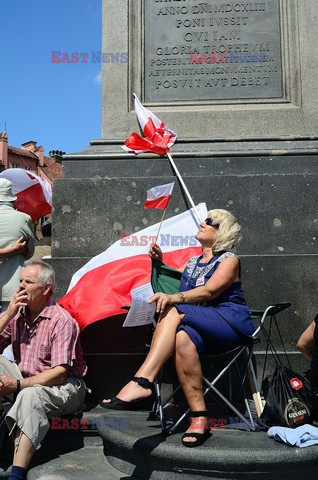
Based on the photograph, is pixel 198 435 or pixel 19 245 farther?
pixel 19 245

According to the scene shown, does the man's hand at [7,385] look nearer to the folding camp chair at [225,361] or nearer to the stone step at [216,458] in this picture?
the stone step at [216,458]

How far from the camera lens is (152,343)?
11.8 feet

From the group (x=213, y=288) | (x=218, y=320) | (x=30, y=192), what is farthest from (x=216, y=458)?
(x=30, y=192)

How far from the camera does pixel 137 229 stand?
206 inches

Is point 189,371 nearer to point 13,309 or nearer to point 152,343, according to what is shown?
point 152,343

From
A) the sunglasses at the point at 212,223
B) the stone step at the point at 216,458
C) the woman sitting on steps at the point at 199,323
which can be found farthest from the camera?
the sunglasses at the point at 212,223

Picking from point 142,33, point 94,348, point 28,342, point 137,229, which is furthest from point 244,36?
point 28,342

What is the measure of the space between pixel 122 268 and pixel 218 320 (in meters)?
1.30

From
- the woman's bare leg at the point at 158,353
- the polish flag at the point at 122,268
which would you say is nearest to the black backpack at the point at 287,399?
the woman's bare leg at the point at 158,353

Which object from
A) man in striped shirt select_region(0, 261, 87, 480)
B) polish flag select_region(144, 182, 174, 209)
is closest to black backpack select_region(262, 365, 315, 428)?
man in striped shirt select_region(0, 261, 87, 480)

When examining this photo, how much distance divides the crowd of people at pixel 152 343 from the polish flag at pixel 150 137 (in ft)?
4.93

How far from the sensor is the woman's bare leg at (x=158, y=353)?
10.9 ft

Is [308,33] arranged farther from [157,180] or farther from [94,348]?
[94,348]

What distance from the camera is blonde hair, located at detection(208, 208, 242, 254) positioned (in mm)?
4121
